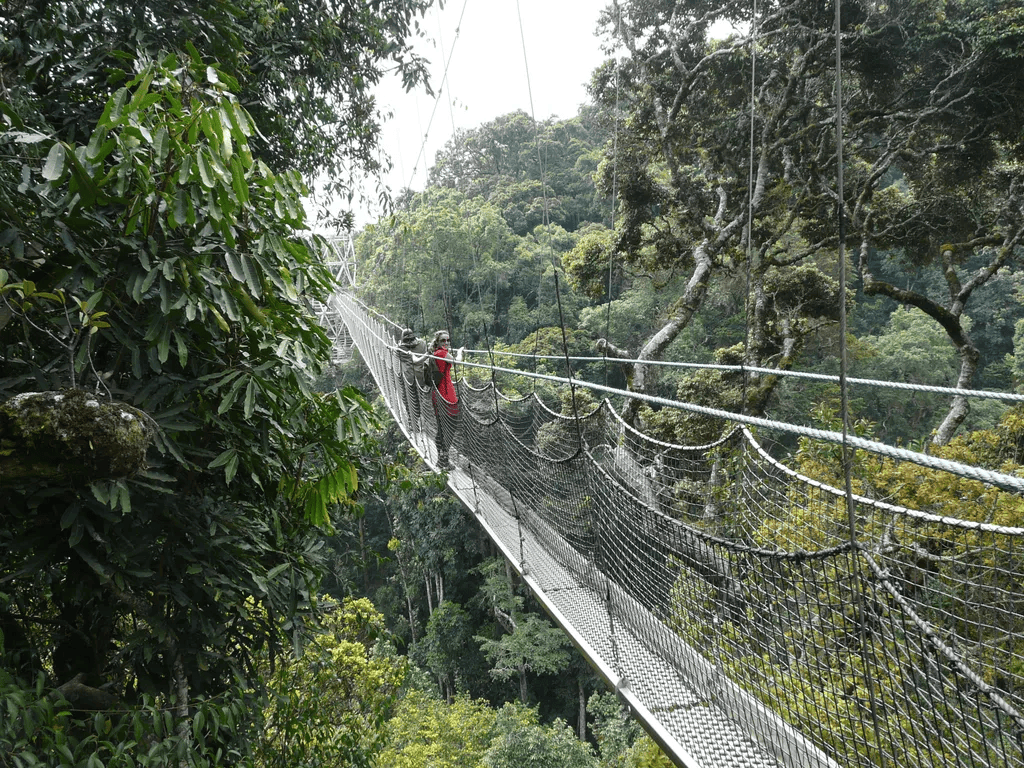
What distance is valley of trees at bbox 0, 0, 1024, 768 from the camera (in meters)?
0.93

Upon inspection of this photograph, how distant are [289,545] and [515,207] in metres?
15.7

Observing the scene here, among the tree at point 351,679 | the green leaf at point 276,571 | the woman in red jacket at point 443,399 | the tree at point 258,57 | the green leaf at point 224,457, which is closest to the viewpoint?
the green leaf at point 224,457

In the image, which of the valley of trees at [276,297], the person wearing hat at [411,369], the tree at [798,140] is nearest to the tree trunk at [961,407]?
the valley of trees at [276,297]

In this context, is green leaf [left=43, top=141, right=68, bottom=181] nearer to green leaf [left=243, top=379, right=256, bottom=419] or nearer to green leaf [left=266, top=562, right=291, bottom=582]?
green leaf [left=243, top=379, right=256, bottom=419]

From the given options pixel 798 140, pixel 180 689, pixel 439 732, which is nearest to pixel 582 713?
pixel 439 732

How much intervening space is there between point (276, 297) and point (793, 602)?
122 centimetres

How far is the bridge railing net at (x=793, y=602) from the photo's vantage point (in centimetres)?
92

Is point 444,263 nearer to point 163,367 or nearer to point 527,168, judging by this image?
point 527,168

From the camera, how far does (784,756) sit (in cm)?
119

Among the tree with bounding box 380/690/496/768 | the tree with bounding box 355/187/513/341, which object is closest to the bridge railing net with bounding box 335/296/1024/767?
the tree with bounding box 380/690/496/768

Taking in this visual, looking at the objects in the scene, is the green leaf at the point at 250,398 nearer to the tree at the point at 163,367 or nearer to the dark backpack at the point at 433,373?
the tree at the point at 163,367

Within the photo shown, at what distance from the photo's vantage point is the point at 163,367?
1128mm

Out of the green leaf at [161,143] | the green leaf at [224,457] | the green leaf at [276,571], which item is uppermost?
the green leaf at [161,143]

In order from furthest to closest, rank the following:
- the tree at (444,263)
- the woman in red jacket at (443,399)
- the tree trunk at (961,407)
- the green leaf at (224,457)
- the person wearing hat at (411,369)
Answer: the tree at (444,263), the tree trunk at (961,407), the person wearing hat at (411,369), the woman in red jacket at (443,399), the green leaf at (224,457)
